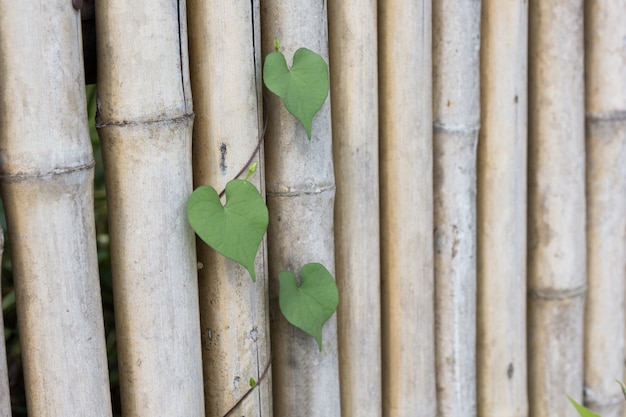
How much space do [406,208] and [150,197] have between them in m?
0.42

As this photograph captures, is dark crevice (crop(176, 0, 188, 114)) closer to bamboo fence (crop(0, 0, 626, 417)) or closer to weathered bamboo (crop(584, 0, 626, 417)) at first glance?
bamboo fence (crop(0, 0, 626, 417))

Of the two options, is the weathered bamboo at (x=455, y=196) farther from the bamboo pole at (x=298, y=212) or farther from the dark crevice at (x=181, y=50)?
the dark crevice at (x=181, y=50)

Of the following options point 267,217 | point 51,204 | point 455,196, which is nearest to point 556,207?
point 455,196

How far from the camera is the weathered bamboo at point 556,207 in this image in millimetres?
1368

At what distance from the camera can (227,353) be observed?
1075 millimetres

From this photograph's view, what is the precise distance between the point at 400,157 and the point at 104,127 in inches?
17.6

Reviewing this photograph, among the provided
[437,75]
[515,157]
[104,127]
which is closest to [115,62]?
[104,127]

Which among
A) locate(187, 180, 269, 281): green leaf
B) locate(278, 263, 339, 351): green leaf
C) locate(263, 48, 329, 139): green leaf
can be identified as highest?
locate(263, 48, 329, 139): green leaf

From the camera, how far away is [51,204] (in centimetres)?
91

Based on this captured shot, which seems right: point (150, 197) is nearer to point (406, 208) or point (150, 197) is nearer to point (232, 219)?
point (232, 219)

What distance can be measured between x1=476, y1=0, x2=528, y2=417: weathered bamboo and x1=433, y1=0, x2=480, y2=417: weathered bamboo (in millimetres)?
44

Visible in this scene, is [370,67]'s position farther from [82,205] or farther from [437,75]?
[82,205]

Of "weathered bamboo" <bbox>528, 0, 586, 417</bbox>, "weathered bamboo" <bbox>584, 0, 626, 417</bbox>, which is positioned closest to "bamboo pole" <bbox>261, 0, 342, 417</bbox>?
"weathered bamboo" <bbox>528, 0, 586, 417</bbox>

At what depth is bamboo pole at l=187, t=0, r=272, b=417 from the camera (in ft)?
3.31
